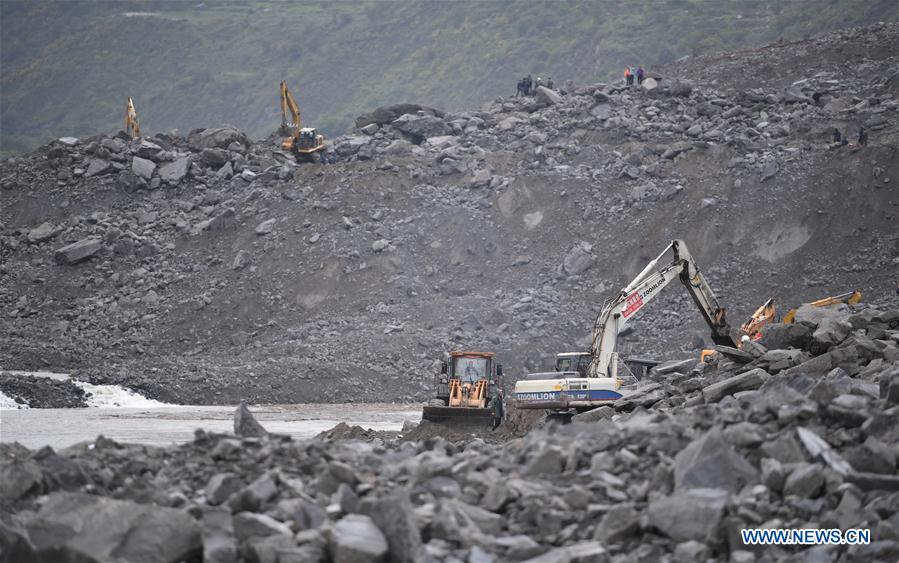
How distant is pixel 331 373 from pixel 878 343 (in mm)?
19489

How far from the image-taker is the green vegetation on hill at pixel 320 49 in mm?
82938

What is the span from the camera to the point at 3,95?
111 metres

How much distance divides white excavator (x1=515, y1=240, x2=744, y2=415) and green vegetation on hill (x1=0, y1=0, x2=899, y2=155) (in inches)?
1989

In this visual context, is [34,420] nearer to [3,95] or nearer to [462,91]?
[462,91]

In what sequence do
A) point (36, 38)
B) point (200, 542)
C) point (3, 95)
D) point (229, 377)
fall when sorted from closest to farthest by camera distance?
point (200, 542) → point (229, 377) → point (3, 95) → point (36, 38)

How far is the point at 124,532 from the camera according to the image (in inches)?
295

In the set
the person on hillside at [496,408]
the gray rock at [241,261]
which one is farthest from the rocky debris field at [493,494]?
the gray rock at [241,261]

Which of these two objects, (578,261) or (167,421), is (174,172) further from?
(167,421)

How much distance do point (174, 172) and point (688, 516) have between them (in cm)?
3586

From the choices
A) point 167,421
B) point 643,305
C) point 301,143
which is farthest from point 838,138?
point 167,421

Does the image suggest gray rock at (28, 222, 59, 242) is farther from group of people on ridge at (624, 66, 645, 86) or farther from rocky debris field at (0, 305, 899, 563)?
rocky debris field at (0, 305, 899, 563)

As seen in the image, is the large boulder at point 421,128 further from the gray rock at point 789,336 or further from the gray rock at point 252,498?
the gray rock at point 252,498

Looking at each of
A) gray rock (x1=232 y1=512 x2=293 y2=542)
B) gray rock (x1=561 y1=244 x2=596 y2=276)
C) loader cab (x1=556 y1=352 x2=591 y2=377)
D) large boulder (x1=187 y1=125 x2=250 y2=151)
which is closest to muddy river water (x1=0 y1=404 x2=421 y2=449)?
loader cab (x1=556 y1=352 x2=591 y2=377)

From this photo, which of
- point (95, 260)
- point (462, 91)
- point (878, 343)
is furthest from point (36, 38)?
point (878, 343)
